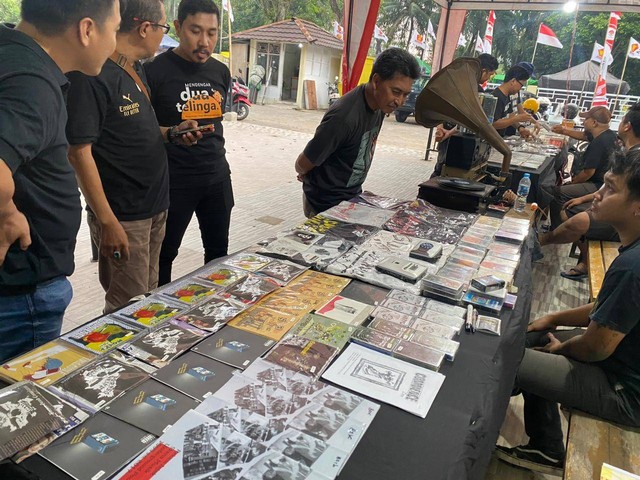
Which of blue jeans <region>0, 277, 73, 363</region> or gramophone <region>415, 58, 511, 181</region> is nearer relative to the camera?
blue jeans <region>0, 277, 73, 363</region>

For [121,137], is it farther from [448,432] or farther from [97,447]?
[448,432]

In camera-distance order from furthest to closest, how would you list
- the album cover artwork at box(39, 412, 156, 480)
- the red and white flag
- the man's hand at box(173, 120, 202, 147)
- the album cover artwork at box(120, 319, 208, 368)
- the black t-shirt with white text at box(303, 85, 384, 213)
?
the red and white flag, the black t-shirt with white text at box(303, 85, 384, 213), the man's hand at box(173, 120, 202, 147), the album cover artwork at box(120, 319, 208, 368), the album cover artwork at box(39, 412, 156, 480)

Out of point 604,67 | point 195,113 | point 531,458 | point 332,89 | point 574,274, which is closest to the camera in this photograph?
point 531,458

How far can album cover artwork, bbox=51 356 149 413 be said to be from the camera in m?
1.03

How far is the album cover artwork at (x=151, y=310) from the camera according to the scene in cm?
136

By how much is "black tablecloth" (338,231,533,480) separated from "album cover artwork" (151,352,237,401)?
0.39m

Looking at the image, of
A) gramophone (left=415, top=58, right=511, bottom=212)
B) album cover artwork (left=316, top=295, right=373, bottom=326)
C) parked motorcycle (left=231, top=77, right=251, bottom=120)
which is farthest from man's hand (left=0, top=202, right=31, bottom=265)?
parked motorcycle (left=231, top=77, right=251, bottom=120)

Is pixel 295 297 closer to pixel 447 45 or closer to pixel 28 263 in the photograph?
pixel 28 263

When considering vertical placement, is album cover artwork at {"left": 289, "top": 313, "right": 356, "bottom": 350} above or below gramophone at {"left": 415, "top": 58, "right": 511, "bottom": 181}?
below

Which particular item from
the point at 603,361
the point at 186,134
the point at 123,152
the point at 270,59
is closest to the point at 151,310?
the point at 123,152

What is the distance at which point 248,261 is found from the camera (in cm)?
184

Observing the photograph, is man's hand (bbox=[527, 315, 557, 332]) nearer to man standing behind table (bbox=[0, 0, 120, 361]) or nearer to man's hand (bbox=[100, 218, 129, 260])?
man's hand (bbox=[100, 218, 129, 260])

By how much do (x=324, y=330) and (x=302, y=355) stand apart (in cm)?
15

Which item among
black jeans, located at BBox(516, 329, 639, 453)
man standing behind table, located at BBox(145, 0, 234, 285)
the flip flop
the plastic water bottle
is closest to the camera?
black jeans, located at BBox(516, 329, 639, 453)
